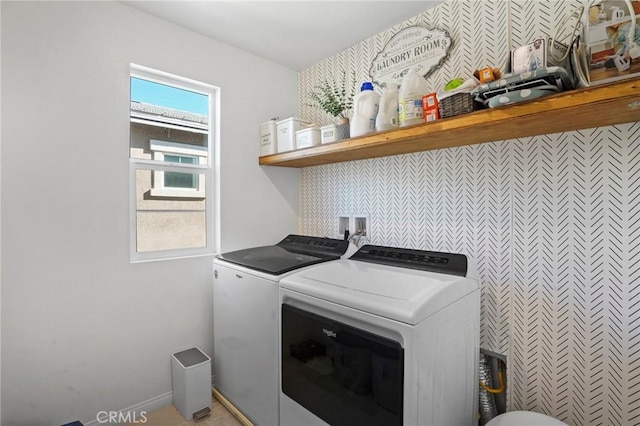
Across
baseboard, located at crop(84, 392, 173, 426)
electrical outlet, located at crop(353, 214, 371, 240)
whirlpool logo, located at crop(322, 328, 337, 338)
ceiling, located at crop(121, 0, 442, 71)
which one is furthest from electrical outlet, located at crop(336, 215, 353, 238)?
baseboard, located at crop(84, 392, 173, 426)

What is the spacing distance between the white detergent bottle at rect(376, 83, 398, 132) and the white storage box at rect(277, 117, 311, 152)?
0.76 m

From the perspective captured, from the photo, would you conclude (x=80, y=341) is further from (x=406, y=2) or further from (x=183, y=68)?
(x=406, y=2)

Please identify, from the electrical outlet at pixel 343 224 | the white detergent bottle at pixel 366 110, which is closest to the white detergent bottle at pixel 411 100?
the white detergent bottle at pixel 366 110

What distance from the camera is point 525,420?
1.25m

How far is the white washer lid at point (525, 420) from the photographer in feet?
4.02

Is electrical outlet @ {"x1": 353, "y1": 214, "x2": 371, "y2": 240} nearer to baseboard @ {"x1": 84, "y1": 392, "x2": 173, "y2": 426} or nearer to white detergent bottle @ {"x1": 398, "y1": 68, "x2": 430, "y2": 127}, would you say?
white detergent bottle @ {"x1": 398, "y1": 68, "x2": 430, "y2": 127}

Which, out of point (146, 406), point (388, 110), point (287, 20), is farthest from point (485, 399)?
point (287, 20)

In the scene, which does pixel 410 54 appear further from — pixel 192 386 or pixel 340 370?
pixel 192 386

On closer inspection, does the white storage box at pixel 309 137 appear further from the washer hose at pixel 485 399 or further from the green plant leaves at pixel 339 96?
the washer hose at pixel 485 399

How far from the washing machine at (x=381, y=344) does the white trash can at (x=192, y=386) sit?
2.05ft

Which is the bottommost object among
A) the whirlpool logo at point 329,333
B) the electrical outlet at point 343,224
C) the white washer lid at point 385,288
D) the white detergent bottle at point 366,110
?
the whirlpool logo at point 329,333

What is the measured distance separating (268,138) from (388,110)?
1.07 meters

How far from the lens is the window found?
1.90 m

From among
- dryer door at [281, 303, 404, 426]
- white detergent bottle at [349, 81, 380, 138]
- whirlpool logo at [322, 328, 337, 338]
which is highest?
white detergent bottle at [349, 81, 380, 138]
